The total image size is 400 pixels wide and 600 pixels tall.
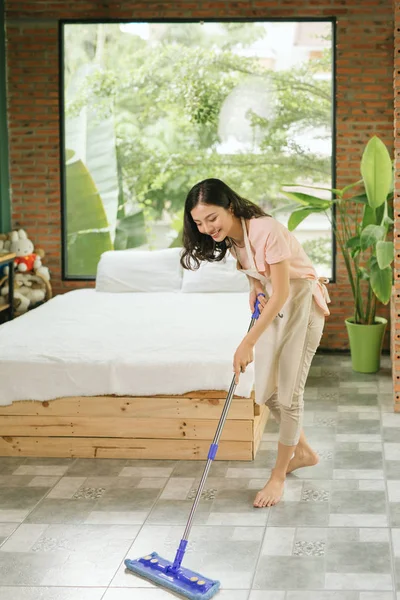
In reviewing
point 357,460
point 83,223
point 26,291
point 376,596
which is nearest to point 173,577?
point 376,596

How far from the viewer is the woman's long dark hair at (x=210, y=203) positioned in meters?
3.34

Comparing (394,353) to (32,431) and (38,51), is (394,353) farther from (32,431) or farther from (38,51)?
(38,51)

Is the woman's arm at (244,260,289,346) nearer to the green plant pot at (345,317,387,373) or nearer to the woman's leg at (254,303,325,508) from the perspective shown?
the woman's leg at (254,303,325,508)

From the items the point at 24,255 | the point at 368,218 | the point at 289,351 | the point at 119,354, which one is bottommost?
the point at 119,354

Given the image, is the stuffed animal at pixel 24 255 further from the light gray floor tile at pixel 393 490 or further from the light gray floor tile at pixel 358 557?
the light gray floor tile at pixel 358 557

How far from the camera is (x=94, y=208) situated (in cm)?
719

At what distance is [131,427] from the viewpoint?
14.1 ft

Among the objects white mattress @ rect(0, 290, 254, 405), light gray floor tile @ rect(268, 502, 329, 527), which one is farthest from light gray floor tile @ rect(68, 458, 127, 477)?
light gray floor tile @ rect(268, 502, 329, 527)

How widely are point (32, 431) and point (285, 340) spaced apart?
142 centimetres

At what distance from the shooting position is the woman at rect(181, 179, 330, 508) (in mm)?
3383

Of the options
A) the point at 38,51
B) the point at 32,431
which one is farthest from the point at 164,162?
the point at 32,431

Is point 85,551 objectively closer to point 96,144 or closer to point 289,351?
point 289,351

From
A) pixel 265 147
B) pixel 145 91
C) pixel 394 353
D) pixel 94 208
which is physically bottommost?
pixel 394 353

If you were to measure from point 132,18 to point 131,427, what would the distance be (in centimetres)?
377
